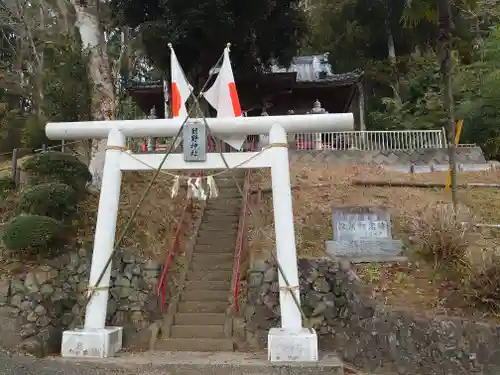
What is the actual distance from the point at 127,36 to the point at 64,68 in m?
10.1

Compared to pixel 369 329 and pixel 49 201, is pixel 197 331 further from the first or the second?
pixel 49 201

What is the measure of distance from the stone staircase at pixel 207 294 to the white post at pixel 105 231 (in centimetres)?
128

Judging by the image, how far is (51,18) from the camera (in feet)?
74.3

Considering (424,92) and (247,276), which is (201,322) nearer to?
(247,276)

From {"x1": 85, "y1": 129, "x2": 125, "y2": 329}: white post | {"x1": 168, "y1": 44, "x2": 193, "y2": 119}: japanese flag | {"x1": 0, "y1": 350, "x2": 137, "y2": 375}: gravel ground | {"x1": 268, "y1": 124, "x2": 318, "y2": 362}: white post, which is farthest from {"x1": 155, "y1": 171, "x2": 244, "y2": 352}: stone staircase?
{"x1": 168, "y1": 44, "x2": 193, "y2": 119}: japanese flag

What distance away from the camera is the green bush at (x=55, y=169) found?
9.26 metres

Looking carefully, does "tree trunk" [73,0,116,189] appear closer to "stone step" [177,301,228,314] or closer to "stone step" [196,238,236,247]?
"stone step" [196,238,236,247]

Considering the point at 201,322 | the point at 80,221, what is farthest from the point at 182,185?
the point at 201,322

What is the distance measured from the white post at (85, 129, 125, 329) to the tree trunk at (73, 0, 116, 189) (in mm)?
3167

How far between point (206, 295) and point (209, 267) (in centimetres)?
77

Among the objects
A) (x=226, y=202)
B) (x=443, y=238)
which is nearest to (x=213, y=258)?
(x=226, y=202)

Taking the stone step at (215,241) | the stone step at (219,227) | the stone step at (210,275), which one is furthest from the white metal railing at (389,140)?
the stone step at (210,275)

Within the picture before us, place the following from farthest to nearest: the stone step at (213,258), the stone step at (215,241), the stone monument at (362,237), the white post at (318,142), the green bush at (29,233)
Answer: the white post at (318,142) → the stone step at (215,241) → the stone step at (213,258) → the stone monument at (362,237) → the green bush at (29,233)

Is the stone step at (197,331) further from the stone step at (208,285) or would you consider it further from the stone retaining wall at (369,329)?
the stone step at (208,285)
